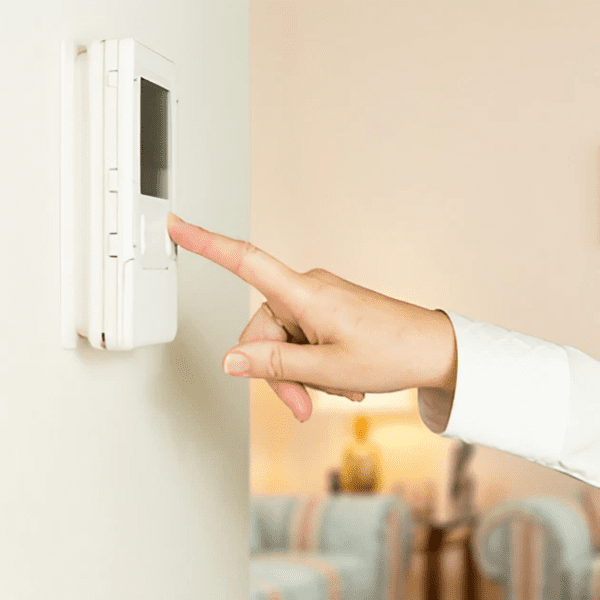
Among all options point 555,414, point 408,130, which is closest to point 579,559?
point 408,130

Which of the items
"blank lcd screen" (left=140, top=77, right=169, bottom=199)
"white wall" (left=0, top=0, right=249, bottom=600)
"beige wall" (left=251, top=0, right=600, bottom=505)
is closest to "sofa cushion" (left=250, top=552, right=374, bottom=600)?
"beige wall" (left=251, top=0, right=600, bottom=505)

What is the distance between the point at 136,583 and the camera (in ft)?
1.52

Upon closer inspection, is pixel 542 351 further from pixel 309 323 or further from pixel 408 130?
pixel 408 130

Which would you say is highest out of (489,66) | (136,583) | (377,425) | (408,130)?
(489,66)

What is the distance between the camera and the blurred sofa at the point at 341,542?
288cm

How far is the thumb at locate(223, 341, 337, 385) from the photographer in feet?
1.50

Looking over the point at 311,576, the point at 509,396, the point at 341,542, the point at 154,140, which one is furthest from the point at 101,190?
the point at 341,542

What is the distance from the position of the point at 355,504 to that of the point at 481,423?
8.59 feet

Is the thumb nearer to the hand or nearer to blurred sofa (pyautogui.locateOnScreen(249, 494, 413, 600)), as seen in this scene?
the hand

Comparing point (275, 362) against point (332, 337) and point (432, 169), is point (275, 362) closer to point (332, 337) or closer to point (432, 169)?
point (332, 337)

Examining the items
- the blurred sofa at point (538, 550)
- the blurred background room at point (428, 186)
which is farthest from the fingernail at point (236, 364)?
the blurred background room at point (428, 186)

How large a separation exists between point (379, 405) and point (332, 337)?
10.0 ft

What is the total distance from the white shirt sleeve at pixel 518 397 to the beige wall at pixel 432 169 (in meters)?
2.82

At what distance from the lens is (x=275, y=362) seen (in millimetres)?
463
